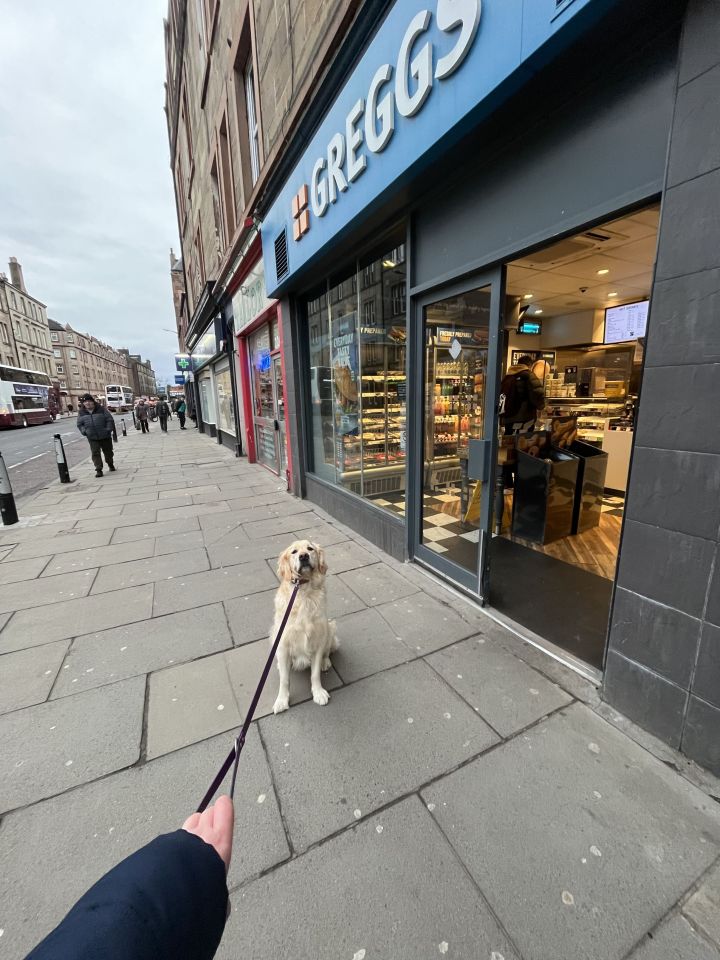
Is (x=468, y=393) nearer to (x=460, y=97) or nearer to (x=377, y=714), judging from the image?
(x=460, y=97)

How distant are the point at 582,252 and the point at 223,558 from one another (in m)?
5.73

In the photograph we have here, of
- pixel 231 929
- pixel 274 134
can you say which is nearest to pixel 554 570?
pixel 231 929

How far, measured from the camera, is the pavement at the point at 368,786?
1415 millimetres

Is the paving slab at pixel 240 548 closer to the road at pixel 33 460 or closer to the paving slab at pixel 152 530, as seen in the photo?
the paving slab at pixel 152 530

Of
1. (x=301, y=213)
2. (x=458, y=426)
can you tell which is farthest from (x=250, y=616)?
(x=301, y=213)

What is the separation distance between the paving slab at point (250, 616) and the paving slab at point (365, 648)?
0.64 meters

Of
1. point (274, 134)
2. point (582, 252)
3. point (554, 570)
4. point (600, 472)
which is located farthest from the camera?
point (274, 134)

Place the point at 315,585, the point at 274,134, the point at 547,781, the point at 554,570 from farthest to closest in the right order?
the point at 274,134 → the point at 554,570 → the point at 315,585 → the point at 547,781

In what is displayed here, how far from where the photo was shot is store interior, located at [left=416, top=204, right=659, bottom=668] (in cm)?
351

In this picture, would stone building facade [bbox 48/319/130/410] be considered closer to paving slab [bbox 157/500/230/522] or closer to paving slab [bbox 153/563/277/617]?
paving slab [bbox 157/500/230/522]

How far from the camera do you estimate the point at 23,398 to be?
2831 cm

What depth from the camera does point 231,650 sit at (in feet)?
9.85

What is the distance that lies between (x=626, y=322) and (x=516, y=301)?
8.11 feet

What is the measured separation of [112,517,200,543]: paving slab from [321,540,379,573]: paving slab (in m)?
2.32
